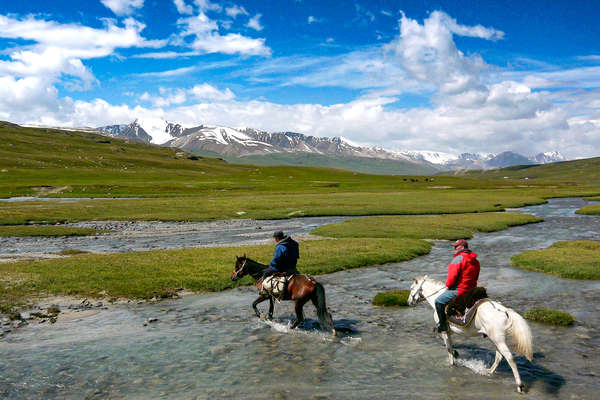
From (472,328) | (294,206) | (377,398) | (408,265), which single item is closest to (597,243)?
(408,265)

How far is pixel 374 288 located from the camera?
78.8 ft

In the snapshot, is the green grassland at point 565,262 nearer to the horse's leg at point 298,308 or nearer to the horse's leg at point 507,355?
the horse's leg at point 507,355

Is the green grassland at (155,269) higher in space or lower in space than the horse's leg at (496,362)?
lower

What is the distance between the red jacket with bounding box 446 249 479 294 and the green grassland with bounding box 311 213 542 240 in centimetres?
3234

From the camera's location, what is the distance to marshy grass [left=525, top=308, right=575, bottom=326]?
16797mm

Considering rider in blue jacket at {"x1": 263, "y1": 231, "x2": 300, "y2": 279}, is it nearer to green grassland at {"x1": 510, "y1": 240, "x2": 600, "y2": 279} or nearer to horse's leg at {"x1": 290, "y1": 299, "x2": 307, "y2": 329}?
horse's leg at {"x1": 290, "y1": 299, "x2": 307, "y2": 329}

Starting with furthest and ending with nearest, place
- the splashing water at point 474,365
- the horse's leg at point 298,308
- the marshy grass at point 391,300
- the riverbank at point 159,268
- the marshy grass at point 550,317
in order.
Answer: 1. the riverbank at point 159,268
2. the marshy grass at point 391,300
3. the marshy grass at point 550,317
4. the horse's leg at point 298,308
5. the splashing water at point 474,365

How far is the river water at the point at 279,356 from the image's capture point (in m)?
11.6

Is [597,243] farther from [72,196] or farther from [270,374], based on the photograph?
[72,196]

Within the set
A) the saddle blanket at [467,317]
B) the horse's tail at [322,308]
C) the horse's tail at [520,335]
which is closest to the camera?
the horse's tail at [520,335]

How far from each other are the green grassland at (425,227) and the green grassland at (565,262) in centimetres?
1267

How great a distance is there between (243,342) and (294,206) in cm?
A: 6292

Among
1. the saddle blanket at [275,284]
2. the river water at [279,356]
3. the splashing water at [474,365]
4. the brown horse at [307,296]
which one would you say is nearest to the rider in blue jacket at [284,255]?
the saddle blanket at [275,284]

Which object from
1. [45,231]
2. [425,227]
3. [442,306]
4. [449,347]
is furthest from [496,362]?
[45,231]
